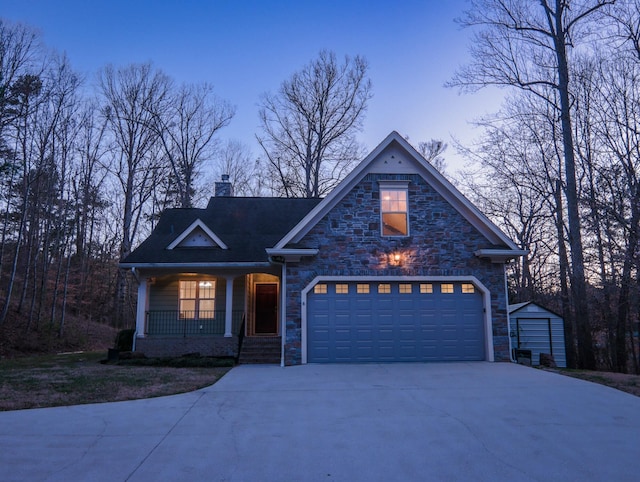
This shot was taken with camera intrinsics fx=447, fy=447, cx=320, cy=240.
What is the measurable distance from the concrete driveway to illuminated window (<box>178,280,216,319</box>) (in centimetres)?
681

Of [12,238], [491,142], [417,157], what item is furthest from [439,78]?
[12,238]

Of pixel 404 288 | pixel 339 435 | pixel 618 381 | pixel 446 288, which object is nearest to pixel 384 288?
pixel 404 288

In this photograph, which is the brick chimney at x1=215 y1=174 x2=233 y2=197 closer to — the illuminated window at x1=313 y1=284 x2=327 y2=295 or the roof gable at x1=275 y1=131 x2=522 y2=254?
the roof gable at x1=275 y1=131 x2=522 y2=254

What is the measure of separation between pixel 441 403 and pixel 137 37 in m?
21.7

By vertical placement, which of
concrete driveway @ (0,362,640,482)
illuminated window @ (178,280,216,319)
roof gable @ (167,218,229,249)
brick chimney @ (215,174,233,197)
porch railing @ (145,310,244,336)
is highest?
brick chimney @ (215,174,233,197)

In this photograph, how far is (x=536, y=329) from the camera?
1444 centimetres

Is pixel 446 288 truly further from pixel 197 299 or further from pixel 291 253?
pixel 197 299

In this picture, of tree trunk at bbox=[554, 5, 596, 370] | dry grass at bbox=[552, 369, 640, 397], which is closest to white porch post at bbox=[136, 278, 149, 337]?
dry grass at bbox=[552, 369, 640, 397]

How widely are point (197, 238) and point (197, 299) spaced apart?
82.5 inches

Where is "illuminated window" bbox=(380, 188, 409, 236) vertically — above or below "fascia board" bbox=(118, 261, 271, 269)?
above

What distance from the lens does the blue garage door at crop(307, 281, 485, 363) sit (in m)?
12.0

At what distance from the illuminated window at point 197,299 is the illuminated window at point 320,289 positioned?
180 inches

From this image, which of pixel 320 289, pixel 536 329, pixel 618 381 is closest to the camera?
pixel 618 381

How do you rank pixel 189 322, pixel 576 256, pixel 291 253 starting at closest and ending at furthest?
pixel 291 253 → pixel 576 256 → pixel 189 322
